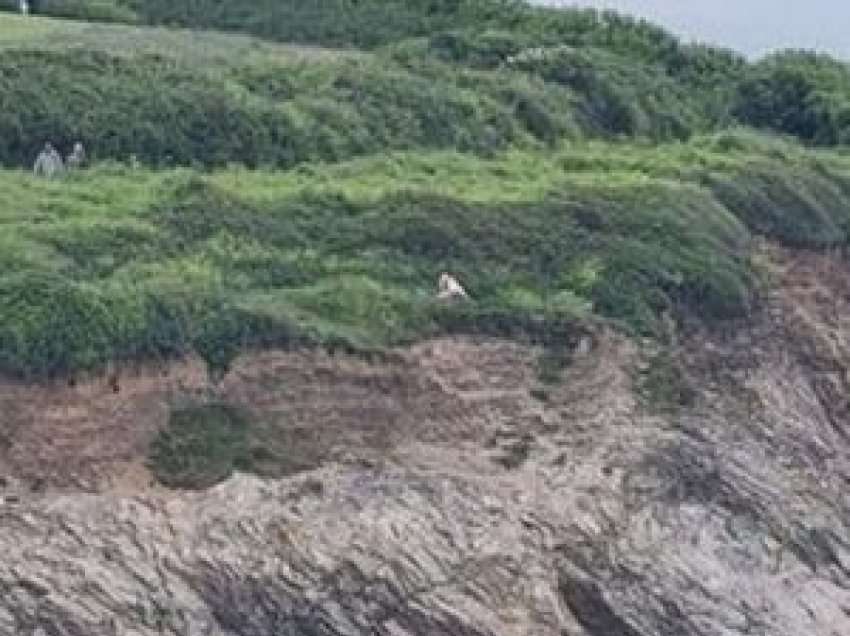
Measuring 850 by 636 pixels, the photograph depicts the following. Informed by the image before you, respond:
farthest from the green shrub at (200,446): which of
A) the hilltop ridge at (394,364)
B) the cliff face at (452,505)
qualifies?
the cliff face at (452,505)

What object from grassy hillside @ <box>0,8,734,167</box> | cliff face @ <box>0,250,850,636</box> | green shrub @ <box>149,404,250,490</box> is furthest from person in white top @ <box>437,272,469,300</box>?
grassy hillside @ <box>0,8,734,167</box>

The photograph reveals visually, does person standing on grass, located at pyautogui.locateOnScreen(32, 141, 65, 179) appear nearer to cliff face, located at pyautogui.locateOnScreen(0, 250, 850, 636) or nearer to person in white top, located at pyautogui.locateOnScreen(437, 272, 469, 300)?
person in white top, located at pyautogui.locateOnScreen(437, 272, 469, 300)

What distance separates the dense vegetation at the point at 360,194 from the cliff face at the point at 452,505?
1.77 feet

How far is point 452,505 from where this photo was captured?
24.6 meters

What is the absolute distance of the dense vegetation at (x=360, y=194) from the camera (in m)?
26.0

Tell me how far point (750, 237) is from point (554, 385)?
6.96 m

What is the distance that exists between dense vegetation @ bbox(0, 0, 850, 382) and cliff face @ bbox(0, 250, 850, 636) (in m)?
0.54

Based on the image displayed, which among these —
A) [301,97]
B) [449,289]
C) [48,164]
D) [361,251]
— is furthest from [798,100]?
[449,289]

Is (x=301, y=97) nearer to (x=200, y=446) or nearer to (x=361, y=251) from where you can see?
(x=361, y=251)

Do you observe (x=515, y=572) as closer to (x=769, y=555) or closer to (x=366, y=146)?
(x=769, y=555)

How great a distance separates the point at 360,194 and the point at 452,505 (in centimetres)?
669

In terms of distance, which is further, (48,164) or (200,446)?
(48,164)

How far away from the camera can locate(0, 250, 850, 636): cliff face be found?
22.2 metres

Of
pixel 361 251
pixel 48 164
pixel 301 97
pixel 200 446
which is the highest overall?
pixel 301 97
